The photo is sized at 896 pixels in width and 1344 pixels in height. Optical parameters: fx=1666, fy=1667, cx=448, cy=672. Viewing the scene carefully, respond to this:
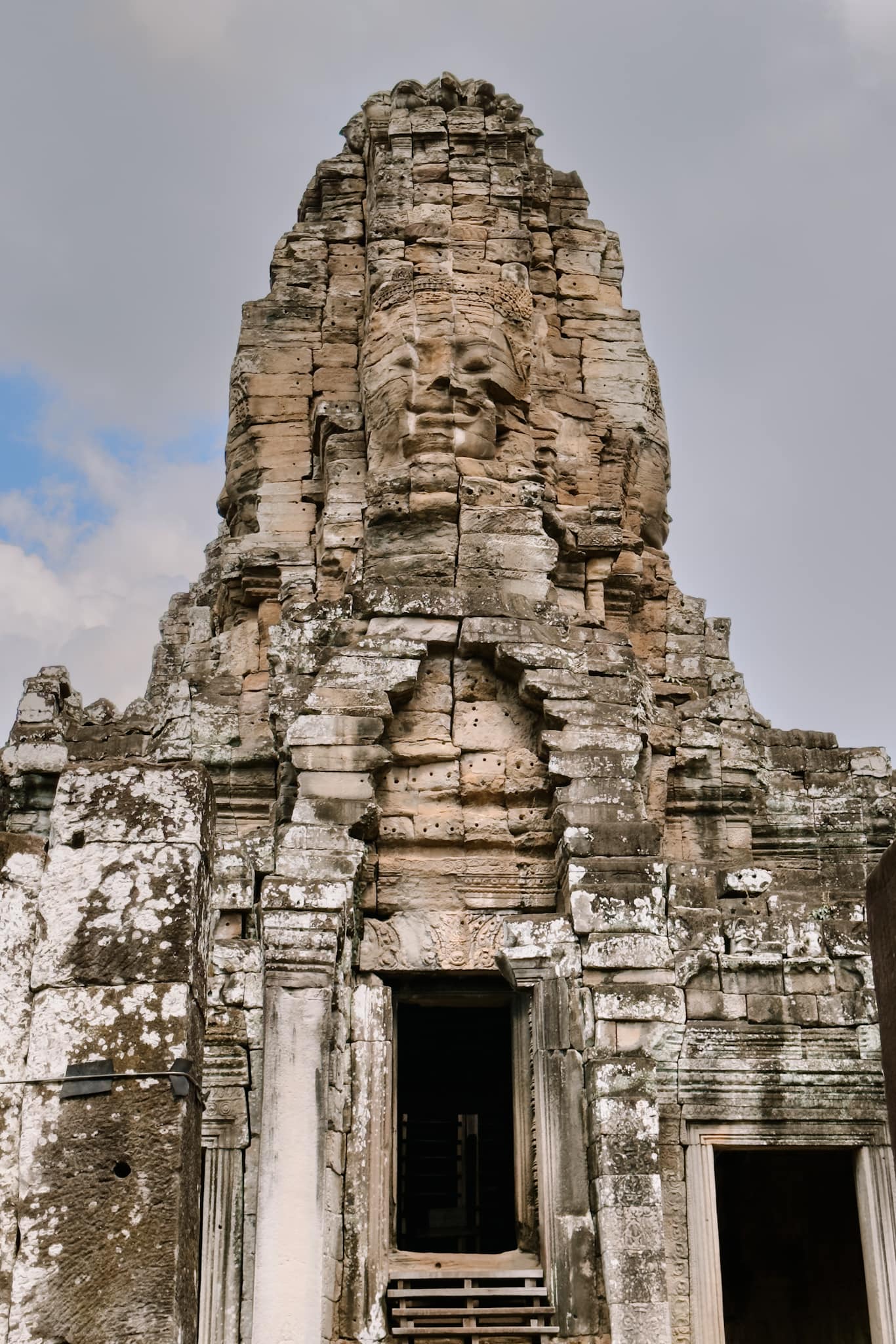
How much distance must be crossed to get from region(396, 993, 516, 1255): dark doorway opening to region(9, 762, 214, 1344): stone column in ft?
26.1

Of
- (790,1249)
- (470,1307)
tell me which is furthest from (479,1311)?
(790,1249)

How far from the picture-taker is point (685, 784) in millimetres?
14523

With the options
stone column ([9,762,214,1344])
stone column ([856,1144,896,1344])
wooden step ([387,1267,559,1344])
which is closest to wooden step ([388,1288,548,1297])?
wooden step ([387,1267,559,1344])

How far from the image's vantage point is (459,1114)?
15.2 m

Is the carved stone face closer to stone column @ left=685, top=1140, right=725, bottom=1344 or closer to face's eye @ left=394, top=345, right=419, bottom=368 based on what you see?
face's eye @ left=394, top=345, right=419, bottom=368

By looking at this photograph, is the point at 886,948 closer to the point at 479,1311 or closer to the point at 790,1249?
the point at 479,1311

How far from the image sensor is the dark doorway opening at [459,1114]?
14195mm

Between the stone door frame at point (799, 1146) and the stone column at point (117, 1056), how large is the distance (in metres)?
5.45

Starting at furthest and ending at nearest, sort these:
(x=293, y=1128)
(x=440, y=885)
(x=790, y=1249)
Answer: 1. (x=790, y=1249)
2. (x=440, y=885)
3. (x=293, y=1128)

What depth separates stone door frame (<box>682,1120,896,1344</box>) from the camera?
36.2 ft

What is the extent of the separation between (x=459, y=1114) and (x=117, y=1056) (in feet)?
30.8

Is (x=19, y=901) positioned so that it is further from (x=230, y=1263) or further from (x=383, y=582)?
(x=383, y=582)

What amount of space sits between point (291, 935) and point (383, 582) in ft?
11.0

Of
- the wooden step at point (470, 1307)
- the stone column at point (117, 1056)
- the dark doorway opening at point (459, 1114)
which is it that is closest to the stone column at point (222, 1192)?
the wooden step at point (470, 1307)
